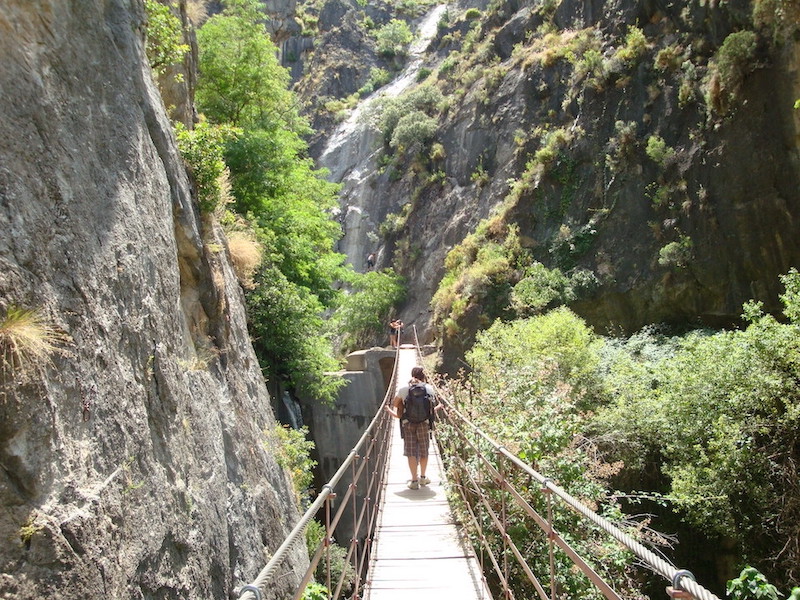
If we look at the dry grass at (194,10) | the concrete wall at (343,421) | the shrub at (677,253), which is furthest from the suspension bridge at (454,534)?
the concrete wall at (343,421)

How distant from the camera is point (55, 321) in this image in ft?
11.2

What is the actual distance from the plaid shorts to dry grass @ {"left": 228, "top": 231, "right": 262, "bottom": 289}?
4.73 m

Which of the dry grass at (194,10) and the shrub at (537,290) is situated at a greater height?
the dry grass at (194,10)

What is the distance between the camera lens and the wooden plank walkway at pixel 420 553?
4805 millimetres

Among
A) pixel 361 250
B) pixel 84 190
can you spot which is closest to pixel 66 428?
pixel 84 190

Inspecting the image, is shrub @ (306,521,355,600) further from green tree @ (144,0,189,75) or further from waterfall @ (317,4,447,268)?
waterfall @ (317,4,447,268)

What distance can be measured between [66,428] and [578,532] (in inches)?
194

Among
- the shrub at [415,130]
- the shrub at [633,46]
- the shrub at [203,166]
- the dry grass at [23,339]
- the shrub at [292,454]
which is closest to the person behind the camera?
the dry grass at [23,339]

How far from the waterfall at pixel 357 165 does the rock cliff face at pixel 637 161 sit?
369 inches

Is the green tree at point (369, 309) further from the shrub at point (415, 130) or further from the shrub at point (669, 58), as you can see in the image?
the shrub at point (669, 58)

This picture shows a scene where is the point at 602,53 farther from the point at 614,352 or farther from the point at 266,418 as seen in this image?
the point at 266,418

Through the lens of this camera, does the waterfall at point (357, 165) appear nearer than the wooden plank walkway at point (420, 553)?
No

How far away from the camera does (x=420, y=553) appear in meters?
5.62

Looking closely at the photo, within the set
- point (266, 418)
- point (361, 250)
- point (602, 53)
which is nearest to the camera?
point (266, 418)
